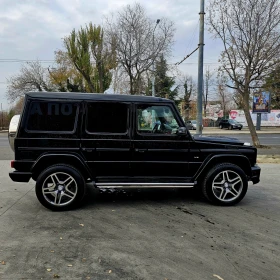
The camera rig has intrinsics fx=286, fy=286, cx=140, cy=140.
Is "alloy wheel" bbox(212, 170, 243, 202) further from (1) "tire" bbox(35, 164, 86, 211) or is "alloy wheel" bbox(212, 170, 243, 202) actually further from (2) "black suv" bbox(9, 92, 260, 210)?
(1) "tire" bbox(35, 164, 86, 211)

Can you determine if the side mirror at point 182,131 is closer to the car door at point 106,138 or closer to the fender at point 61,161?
the car door at point 106,138

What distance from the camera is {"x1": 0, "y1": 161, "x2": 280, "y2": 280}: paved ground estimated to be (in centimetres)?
304

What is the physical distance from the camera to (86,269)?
3.04m

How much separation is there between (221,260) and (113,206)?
8.09 ft

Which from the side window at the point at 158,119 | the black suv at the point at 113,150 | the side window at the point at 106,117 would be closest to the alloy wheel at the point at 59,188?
the black suv at the point at 113,150

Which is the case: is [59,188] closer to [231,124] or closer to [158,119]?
[158,119]

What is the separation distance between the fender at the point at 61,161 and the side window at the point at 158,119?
4.15 feet

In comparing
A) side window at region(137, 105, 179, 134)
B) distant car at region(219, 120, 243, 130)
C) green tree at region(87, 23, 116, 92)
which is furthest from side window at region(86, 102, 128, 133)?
distant car at region(219, 120, 243, 130)

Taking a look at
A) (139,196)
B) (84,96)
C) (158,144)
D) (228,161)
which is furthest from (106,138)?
(228,161)

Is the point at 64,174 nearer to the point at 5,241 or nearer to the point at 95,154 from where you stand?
the point at 95,154

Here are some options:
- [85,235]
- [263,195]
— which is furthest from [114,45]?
[85,235]

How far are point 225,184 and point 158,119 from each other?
1.75 metres

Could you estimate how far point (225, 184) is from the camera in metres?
5.33

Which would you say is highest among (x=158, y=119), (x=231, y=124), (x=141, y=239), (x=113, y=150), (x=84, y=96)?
(x=84, y=96)
